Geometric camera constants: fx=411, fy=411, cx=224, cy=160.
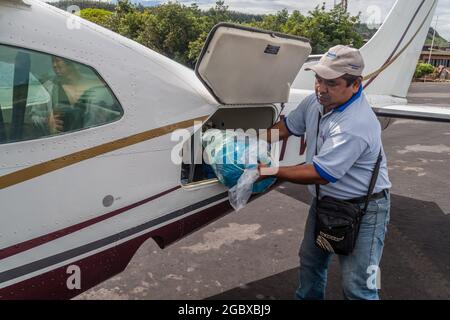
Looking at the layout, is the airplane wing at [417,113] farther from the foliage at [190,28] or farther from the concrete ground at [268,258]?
the foliage at [190,28]

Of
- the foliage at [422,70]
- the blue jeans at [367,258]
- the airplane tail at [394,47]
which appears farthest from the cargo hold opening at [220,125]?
the foliage at [422,70]

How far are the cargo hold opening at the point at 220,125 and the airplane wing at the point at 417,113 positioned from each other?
70.1 inches

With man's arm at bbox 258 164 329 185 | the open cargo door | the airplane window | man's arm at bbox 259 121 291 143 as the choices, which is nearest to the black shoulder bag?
man's arm at bbox 258 164 329 185

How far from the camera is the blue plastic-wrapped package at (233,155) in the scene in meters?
2.59

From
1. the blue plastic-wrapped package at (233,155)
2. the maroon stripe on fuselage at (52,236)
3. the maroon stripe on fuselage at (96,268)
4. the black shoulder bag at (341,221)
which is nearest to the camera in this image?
the maroon stripe on fuselage at (52,236)

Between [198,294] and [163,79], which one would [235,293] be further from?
[163,79]

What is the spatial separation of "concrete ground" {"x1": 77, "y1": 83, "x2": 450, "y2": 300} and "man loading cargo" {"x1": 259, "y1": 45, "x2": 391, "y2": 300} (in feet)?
3.71

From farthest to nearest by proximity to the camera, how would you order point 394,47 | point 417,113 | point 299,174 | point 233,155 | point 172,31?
point 172,31
point 394,47
point 417,113
point 233,155
point 299,174

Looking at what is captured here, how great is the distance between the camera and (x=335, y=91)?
2268 mm

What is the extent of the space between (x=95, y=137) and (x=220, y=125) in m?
1.64

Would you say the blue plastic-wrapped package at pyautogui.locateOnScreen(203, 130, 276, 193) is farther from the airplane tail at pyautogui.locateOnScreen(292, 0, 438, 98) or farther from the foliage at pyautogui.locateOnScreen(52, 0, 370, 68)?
the foliage at pyautogui.locateOnScreen(52, 0, 370, 68)

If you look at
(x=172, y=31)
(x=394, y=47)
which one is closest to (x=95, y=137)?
(x=394, y=47)

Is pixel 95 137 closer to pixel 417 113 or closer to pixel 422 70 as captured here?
pixel 417 113
